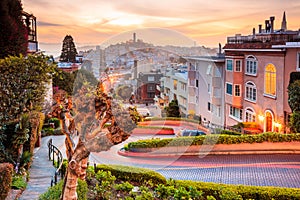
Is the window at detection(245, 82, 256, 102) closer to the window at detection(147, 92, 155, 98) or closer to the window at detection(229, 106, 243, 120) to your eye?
the window at detection(229, 106, 243, 120)

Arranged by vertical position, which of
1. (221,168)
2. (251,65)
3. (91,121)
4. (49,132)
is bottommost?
(221,168)

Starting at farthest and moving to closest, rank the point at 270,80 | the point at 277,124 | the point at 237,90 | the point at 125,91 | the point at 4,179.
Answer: the point at 237,90 < the point at 270,80 < the point at 277,124 < the point at 4,179 < the point at 125,91

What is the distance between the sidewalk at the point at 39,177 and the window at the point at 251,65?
11201mm

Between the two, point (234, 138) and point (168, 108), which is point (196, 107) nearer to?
point (168, 108)

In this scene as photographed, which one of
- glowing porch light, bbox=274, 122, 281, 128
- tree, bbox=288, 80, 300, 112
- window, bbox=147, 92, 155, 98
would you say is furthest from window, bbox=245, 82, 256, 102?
window, bbox=147, 92, 155, 98

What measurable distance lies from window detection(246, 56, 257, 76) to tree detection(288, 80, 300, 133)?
3.60m

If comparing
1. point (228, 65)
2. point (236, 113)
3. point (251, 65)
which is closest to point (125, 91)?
point (251, 65)

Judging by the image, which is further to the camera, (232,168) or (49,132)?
(49,132)

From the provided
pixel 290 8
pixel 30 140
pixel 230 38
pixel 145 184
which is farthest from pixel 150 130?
pixel 230 38

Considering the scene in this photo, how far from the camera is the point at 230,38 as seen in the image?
62.0 ft

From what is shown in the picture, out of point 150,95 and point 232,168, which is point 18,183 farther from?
point 232,168

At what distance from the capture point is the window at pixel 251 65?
16.6 meters

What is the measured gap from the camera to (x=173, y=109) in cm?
342

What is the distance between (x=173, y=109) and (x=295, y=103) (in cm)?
1093
